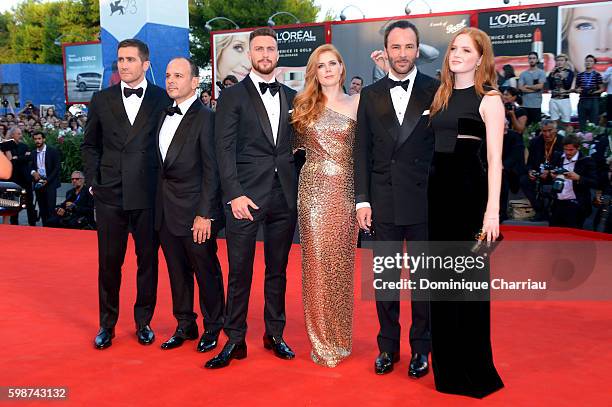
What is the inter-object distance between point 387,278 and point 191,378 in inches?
48.1

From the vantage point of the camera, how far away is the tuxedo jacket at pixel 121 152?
4.42 m

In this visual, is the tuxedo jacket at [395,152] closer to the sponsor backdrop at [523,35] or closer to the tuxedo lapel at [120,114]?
the tuxedo lapel at [120,114]

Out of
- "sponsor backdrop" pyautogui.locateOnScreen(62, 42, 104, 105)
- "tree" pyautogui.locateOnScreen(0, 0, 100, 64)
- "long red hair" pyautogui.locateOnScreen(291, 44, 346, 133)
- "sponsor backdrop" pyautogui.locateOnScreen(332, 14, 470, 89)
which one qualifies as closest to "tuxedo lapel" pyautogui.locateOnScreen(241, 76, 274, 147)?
"long red hair" pyautogui.locateOnScreen(291, 44, 346, 133)

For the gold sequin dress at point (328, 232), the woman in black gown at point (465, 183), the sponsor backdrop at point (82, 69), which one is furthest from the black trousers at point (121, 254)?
the sponsor backdrop at point (82, 69)

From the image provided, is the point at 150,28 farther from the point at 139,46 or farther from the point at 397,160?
the point at 397,160

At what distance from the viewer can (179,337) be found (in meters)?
4.54

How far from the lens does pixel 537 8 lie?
1305cm

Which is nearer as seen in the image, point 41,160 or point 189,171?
point 189,171

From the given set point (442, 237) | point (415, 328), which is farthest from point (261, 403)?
point (442, 237)

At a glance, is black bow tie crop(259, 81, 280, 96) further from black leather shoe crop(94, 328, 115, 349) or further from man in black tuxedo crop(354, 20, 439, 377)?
black leather shoe crop(94, 328, 115, 349)

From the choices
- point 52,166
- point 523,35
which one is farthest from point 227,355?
point 523,35

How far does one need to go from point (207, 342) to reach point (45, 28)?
182 feet

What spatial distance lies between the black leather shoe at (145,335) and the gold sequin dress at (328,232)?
3.67 feet

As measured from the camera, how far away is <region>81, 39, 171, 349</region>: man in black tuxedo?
443 cm
